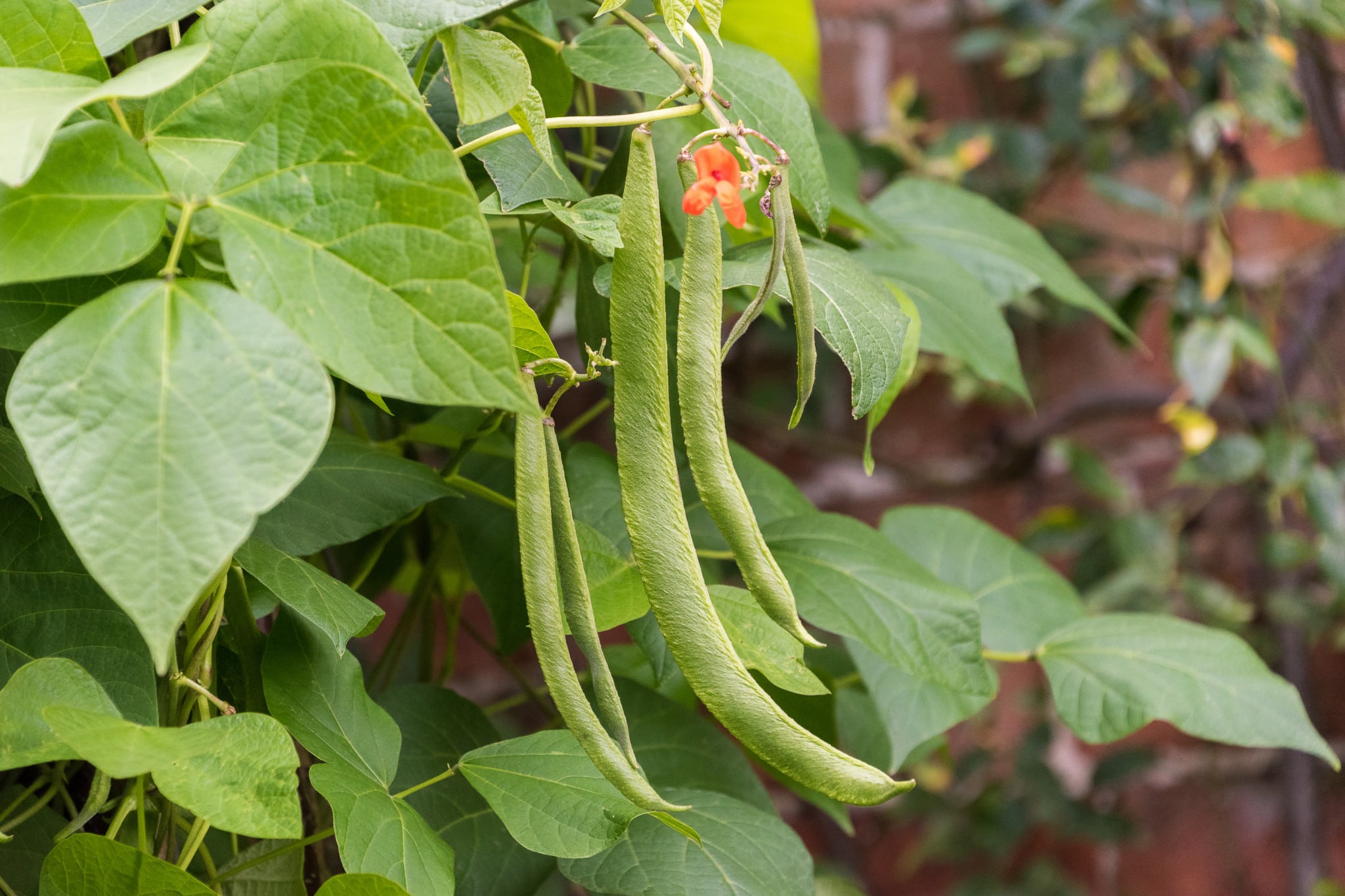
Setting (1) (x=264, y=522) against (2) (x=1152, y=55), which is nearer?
(1) (x=264, y=522)

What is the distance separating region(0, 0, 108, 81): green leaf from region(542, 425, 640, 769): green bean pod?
0.44 ft

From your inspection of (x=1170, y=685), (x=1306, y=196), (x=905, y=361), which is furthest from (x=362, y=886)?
(x=1306, y=196)

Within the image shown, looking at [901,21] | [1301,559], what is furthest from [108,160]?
[901,21]

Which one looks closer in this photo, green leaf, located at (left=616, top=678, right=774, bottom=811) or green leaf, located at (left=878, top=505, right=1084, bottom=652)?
green leaf, located at (left=616, top=678, right=774, bottom=811)

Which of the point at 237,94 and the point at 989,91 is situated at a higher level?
the point at 237,94

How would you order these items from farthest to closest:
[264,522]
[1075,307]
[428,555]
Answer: [1075,307] → [428,555] → [264,522]

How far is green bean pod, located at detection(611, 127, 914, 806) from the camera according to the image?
24 cm

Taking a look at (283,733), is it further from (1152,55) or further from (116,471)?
(1152,55)

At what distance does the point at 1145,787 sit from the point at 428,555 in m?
0.83

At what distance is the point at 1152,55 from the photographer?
0.86 meters

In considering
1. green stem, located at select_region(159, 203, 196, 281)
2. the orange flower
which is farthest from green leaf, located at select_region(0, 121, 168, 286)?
the orange flower

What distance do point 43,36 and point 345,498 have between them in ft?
0.50

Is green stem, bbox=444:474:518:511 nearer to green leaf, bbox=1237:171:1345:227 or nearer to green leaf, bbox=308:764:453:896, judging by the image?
green leaf, bbox=308:764:453:896

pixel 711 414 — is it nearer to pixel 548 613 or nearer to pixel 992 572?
pixel 548 613
